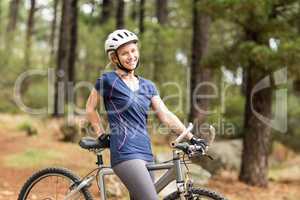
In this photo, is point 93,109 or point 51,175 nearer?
point 93,109

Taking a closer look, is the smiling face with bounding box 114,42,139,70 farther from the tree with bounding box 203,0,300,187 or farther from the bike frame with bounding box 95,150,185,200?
the tree with bounding box 203,0,300,187

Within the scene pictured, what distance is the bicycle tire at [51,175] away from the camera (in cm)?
502

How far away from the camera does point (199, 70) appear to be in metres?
13.7

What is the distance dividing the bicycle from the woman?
0.50ft

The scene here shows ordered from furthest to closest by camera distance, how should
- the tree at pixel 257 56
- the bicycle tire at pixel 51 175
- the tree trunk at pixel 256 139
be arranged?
the tree trunk at pixel 256 139
the tree at pixel 257 56
the bicycle tire at pixel 51 175

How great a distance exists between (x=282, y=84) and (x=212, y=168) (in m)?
2.56

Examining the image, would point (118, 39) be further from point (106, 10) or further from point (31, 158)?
point (106, 10)

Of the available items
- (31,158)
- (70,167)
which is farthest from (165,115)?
(31,158)

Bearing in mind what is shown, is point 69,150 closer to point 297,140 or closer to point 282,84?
point 282,84

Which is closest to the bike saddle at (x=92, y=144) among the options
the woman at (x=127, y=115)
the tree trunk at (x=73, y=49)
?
the woman at (x=127, y=115)

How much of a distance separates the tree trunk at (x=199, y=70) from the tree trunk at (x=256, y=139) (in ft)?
5.99

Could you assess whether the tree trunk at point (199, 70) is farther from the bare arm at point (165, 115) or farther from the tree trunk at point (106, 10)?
the tree trunk at point (106, 10)

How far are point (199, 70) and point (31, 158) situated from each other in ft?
15.5

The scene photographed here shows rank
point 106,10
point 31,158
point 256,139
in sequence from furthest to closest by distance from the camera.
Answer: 1. point 106,10
2. point 31,158
3. point 256,139
